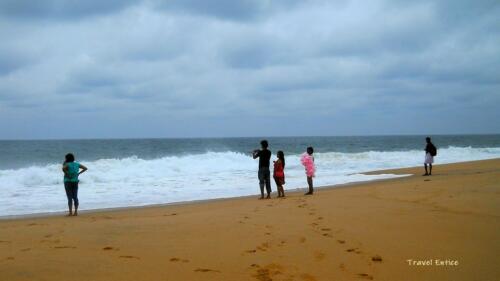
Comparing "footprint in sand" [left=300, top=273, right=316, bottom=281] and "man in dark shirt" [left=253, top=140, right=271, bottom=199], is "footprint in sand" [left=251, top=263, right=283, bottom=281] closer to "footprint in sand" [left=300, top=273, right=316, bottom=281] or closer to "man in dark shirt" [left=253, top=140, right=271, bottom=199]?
"footprint in sand" [left=300, top=273, right=316, bottom=281]

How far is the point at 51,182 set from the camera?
Answer: 20.5m

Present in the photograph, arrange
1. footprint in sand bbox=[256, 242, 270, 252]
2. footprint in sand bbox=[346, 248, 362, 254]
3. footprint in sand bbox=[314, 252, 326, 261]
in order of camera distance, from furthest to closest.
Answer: footprint in sand bbox=[256, 242, 270, 252] < footprint in sand bbox=[346, 248, 362, 254] < footprint in sand bbox=[314, 252, 326, 261]

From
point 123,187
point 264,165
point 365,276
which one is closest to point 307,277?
point 365,276

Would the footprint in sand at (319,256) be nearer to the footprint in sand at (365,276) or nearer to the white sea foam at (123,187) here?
the footprint in sand at (365,276)

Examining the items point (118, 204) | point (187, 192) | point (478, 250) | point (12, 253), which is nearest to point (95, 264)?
point (12, 253)

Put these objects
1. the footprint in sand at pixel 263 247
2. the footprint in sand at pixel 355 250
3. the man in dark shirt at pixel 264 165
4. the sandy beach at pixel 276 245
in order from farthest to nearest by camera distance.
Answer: the man in dark shirt at pixel 264 165 < the footprint in sand at pixel 263 247 < the footprint in sand at pixel 355 250 < the sandy beach at pixel 276 245

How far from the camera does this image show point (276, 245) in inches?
240

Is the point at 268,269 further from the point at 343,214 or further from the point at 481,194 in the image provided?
the point at 481,194

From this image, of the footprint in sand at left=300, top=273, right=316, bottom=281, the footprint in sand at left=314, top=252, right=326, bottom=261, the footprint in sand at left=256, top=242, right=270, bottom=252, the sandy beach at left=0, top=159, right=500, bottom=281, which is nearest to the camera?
the footprint in sand at left=300, top=273, right=316, bottom=281

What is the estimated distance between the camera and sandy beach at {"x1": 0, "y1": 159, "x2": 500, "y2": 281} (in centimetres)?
484

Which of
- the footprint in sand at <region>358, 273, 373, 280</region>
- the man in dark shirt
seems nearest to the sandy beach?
the footprint in sand at <region>358, 273, 373, 280</region>

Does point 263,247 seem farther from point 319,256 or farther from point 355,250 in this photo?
point 355,250

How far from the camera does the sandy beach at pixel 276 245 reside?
484cm

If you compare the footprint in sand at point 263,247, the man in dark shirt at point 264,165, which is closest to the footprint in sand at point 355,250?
the footprint in sand at point 263,247
